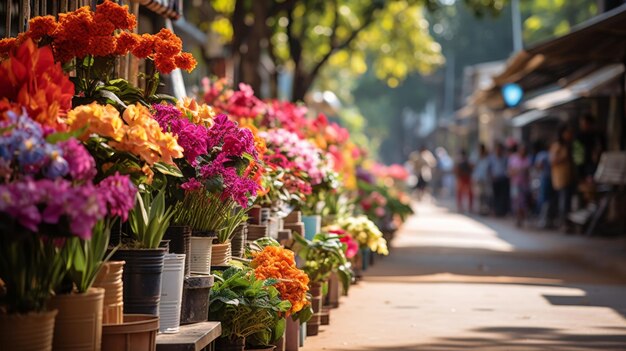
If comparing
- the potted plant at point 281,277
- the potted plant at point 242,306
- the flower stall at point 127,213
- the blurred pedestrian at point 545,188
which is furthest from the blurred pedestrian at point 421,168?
the potted plant at point 242,306

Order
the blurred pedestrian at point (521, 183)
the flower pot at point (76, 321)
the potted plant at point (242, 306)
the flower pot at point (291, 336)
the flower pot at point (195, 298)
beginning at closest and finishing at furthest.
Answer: the flower pot at point (76, 321)
the flower pot at point (195, 298)
the potted plant at point (242, 306)
the flower pot at point (291, 336)
the blurred pedestrian at point (521, 183)

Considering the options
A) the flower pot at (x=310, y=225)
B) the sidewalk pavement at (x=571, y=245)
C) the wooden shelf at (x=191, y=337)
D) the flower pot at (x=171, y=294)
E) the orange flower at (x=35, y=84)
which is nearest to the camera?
the orange flower at (x=35, y=84)

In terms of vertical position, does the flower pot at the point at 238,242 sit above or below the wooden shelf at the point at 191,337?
above

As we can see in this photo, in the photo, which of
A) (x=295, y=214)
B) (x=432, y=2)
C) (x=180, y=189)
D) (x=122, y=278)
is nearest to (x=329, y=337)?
(x=295, y=214)

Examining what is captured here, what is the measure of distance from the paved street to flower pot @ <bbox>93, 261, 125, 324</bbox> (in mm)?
3670

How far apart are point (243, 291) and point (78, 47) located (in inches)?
65.2

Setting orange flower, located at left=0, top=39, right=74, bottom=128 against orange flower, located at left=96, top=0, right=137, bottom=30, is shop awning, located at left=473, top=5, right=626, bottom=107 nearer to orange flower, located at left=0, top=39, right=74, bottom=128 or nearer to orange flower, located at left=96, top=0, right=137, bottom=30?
orange flower, located at left=96, top=0, right=137, bottom=30

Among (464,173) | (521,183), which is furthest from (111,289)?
(464,173)

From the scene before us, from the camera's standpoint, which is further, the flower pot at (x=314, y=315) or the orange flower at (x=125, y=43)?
the flower pot at (x=314, y=315)

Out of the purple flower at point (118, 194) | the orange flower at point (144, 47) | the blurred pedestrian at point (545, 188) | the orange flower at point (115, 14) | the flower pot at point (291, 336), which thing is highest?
the blurred pedestrian at point (545, 188)

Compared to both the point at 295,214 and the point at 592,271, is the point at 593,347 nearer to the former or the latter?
the point at 295,214

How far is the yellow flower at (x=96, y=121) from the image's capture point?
206 inches

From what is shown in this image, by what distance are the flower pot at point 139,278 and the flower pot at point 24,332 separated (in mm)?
→ 1046

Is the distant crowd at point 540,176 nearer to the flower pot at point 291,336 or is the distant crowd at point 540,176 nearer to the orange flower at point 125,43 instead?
the flower pot at point 291,336
